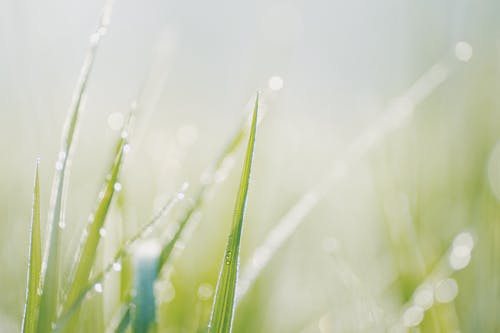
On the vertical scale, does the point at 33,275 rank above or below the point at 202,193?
below

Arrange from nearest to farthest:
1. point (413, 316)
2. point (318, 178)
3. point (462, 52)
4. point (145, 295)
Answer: point (145, 295), point (413, 316), point (462, 52), point (318, 178)

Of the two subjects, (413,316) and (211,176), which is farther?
(413,316)

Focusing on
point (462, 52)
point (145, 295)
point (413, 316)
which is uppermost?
point (462, 52)

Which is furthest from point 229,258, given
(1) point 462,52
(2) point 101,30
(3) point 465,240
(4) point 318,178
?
(4) point 318,178

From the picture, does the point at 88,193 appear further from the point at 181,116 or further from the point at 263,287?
the point at 181,116

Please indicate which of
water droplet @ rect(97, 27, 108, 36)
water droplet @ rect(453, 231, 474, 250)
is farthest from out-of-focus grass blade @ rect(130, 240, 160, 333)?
water droplet @ rect(453, 231, 474, 250)

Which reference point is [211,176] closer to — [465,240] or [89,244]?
[89,244]

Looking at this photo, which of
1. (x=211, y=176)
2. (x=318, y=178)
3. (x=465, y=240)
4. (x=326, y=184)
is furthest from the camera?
(x=318, y=178)

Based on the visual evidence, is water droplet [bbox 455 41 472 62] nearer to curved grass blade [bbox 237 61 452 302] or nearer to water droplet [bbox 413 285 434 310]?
curved grass blade [bbox 237 61 452 302]
